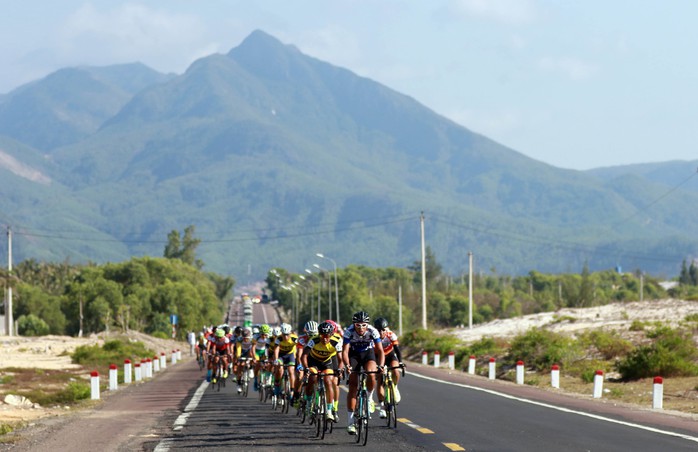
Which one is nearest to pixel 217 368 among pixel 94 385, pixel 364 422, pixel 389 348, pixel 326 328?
pixel 94 385

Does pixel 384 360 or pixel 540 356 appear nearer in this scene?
pixel 384 360

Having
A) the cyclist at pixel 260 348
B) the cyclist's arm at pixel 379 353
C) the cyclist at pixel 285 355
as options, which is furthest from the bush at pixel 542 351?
the cyclist's arm at pixel 379 353

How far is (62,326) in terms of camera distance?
144m

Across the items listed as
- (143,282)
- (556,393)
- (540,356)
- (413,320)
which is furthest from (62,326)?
(556,393)

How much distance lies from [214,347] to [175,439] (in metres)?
16.5

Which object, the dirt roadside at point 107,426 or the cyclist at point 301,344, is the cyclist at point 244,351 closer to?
the dirt roadside at point 107,426

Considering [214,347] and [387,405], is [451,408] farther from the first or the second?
[214,347]

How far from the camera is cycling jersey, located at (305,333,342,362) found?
19109 millimetres

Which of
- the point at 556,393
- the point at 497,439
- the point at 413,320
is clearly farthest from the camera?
the point at 413,320

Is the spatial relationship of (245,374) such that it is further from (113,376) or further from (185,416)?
(113,376)

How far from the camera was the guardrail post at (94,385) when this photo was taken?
3108 cm

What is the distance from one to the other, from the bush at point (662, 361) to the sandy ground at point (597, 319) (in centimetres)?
1835

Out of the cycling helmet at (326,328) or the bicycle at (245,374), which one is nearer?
the cycling helmet at (326,328)

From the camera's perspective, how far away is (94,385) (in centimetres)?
3141
